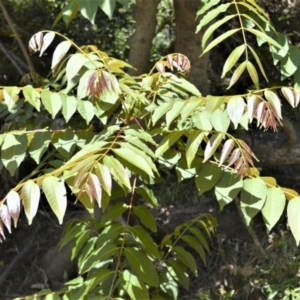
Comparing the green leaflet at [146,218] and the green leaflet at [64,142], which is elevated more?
the green leaflet at [64,142]

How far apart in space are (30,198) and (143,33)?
1.56 meters

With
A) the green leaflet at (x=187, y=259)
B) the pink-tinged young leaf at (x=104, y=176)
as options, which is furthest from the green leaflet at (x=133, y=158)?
the green leaflet at (x=187, y=259)

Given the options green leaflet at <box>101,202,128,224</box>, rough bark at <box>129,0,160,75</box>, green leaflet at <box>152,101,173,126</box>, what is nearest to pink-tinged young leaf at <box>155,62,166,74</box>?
green leaflet at <box>152,101,173,126</box>

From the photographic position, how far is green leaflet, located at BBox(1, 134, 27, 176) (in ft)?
6.40

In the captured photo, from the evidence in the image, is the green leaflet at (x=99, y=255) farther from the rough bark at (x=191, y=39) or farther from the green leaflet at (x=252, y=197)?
the rough bark at (x=191, y=39)

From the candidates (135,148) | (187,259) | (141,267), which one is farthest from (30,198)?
(187,259)

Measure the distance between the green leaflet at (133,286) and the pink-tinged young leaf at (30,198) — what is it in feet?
1.63

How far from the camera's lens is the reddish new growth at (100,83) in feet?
5.82

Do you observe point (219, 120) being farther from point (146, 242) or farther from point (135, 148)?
point (146, 242)

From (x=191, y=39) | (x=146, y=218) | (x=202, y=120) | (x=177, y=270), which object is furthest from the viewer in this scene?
(x=191, y=39)

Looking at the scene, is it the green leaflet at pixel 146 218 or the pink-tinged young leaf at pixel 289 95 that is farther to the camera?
the green leaflet at pixel 146 218

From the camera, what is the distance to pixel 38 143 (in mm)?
2020

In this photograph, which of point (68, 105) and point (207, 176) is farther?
point (68, 105)

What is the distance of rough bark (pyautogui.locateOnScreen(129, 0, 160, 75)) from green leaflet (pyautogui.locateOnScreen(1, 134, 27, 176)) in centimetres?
113
